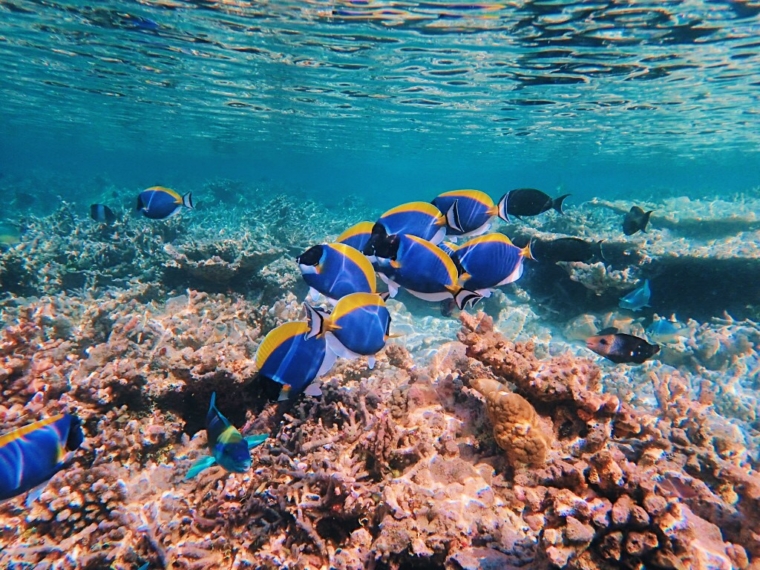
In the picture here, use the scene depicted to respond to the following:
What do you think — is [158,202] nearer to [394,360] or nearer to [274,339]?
[394,360]

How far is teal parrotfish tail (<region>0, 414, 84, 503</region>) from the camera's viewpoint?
2.18 meters

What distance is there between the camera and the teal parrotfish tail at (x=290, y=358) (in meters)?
2.43

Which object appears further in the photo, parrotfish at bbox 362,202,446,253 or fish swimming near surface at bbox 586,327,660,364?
fish swimming near surface at bbox 586,327,660,364

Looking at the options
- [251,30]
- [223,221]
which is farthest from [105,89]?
[251,30]

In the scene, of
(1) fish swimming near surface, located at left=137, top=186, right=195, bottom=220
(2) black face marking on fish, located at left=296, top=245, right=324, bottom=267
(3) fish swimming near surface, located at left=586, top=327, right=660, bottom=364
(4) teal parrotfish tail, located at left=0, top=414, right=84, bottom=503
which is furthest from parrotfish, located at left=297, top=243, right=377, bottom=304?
(1) fish swimming near surface, located at left=137, top=186, right=195, bottom=220

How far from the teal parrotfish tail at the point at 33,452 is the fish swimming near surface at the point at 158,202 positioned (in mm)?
4262

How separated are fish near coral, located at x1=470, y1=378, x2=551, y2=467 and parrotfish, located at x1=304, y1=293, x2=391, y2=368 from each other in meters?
1.38

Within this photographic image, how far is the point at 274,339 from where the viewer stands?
2473 mm

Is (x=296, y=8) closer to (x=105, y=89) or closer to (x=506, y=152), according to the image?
(x=105, y=89)

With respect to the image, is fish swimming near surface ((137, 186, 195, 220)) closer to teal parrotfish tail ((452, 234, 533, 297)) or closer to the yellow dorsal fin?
the yellow dorsal fin

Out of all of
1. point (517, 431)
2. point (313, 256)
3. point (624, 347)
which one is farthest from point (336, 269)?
point (624, 347)

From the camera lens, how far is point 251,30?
515 inches

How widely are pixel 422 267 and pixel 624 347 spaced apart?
3507mm

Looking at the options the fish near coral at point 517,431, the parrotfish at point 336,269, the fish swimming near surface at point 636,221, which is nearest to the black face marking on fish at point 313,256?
the parrotfish at point 336,269
